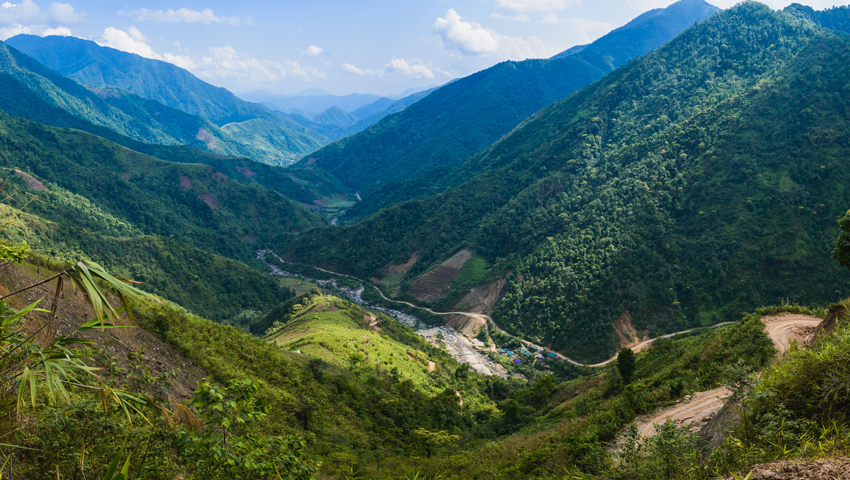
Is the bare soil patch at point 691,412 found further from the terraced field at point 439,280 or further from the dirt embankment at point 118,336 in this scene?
the terraced field at point 439,280

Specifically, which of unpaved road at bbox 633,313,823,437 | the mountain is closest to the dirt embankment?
unpaved road at bbox 633,313,823,437

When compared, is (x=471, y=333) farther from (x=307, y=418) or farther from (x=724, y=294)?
(x=307, y=418)

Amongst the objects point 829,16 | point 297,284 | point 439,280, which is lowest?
point 439,280

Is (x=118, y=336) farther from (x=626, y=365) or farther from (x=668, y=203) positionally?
(x=668, y=203)

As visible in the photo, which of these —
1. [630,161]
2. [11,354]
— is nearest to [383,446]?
[11,354]

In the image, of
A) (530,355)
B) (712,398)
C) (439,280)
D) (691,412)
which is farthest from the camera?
(439,280)

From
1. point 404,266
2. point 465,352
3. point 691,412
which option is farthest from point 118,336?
point 404,266

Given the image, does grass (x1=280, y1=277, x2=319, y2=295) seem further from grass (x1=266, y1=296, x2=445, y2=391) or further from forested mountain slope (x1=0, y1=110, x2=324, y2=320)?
grass (x1=266, y1=296, x2=445, y2=391)
